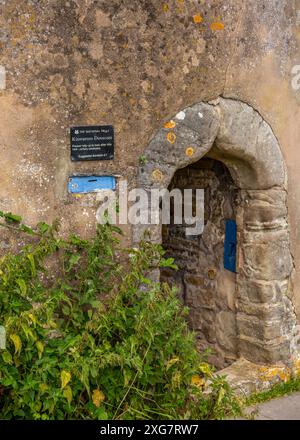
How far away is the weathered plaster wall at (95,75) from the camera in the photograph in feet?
12.0

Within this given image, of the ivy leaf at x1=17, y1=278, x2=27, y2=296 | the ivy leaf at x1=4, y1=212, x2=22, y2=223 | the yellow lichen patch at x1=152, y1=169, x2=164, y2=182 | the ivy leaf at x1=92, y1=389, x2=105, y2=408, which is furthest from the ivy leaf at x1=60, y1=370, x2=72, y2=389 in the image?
the yellow lichen patch at x1=152, y1=169, x2=164, y2=182

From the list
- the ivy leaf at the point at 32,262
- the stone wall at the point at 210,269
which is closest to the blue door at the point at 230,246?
the stone wall at the point at 210,269

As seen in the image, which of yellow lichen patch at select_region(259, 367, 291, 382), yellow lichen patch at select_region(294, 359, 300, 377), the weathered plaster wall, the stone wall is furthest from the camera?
the stone wall

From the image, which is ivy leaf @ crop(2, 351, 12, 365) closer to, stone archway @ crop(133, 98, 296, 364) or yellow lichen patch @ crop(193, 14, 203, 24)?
stone archway @ crop(133, 98, 296, 364)

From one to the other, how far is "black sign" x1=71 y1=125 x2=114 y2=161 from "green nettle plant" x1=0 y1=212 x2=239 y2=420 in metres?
0.42

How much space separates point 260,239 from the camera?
4.84 m

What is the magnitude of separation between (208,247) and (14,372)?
98.2 inches

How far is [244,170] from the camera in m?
4.80

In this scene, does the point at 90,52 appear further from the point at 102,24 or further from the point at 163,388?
the point at 163,388

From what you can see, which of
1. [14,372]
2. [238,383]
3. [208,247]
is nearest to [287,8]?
[208,247]

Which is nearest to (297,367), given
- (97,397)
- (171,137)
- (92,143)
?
(171,137)

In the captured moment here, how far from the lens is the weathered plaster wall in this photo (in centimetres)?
366

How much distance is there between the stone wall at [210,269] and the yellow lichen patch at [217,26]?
1.16m

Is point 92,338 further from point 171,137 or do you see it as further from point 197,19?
point 197,19
